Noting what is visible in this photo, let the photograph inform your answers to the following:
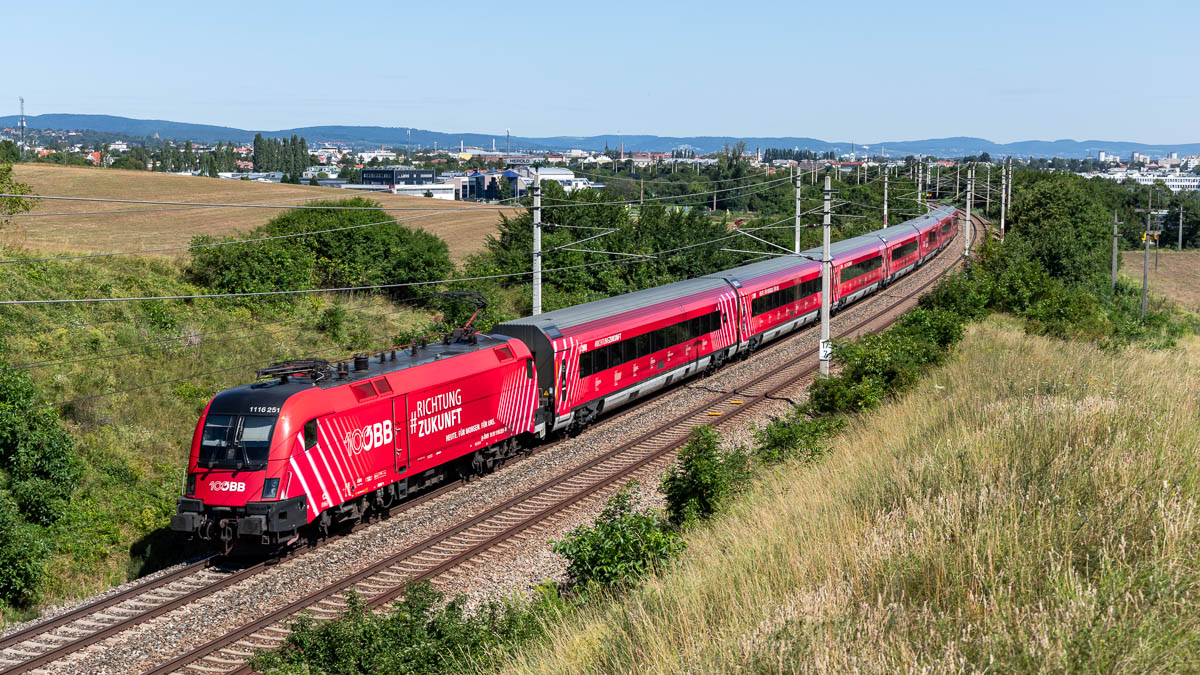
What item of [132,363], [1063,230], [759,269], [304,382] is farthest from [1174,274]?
[304,382]

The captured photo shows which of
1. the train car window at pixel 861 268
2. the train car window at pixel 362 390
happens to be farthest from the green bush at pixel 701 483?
the train car window at pixel 861 268

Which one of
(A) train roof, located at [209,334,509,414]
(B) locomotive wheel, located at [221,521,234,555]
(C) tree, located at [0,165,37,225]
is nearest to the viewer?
(B) locomotive wheel, located at [221,521,234,555]

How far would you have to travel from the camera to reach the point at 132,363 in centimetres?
2906

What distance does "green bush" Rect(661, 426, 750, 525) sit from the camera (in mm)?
17188

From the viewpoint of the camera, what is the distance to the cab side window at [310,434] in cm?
1716

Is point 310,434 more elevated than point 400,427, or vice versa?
point 310,434

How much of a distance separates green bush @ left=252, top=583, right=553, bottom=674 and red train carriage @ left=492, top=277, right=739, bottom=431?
11953mm

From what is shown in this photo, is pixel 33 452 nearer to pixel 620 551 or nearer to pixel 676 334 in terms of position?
pixel 620 551

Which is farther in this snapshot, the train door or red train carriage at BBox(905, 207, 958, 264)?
red train carriage at BBox(905, 207, 958, 264)

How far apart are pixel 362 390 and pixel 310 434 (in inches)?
62.5

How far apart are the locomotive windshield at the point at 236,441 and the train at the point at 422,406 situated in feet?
0.07

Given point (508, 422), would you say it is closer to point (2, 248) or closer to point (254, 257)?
point (254, 257)

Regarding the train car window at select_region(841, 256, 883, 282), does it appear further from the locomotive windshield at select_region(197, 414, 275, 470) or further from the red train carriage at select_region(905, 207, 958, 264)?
the locomotive windshield at select_region(197, 414, 275, 470)

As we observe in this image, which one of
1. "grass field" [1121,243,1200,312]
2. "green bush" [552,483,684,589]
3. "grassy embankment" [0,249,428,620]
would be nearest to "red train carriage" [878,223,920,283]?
"grass field" [1121,243,1200,312]
